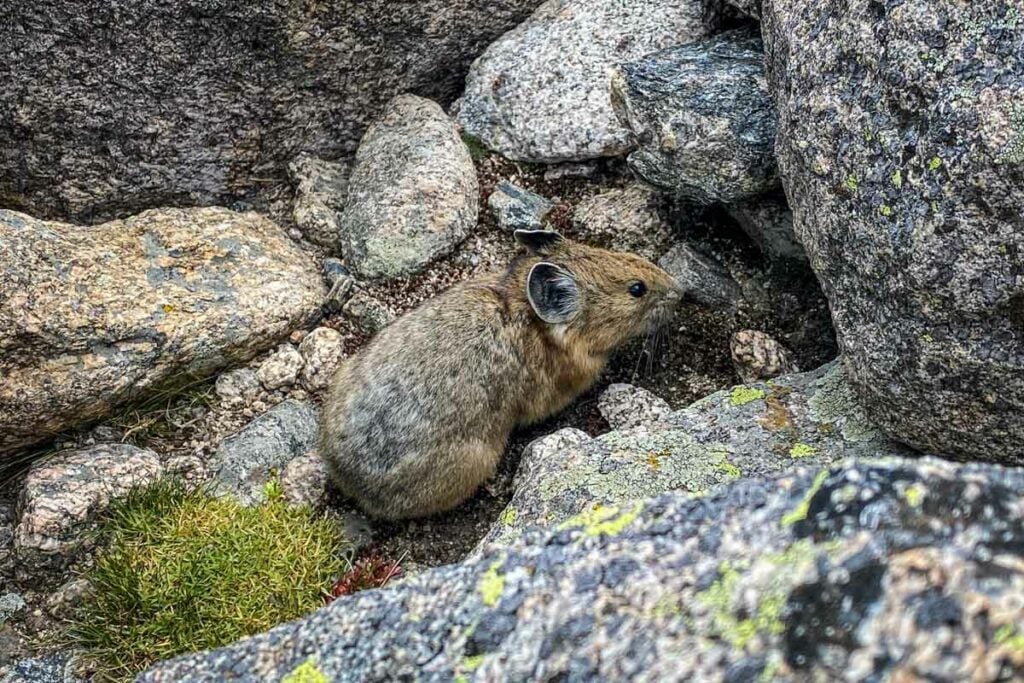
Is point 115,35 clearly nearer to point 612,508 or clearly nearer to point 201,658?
point 201,658

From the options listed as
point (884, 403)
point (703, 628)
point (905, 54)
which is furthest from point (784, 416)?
point (703, 628)

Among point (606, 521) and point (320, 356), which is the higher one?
point (606, 521)

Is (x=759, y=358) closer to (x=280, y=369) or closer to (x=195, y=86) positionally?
(x=280, y=369)

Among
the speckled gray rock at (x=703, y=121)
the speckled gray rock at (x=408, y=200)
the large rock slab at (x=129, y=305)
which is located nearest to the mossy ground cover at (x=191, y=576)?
the large rock slab at (x=129, y=305)

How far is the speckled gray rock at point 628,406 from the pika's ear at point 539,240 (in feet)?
3.99

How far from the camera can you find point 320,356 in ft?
28.5

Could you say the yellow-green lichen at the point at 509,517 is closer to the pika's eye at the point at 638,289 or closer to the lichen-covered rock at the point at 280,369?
the pika's eye at the point at 638,289

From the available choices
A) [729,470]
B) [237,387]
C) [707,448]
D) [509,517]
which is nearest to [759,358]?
[707,448]

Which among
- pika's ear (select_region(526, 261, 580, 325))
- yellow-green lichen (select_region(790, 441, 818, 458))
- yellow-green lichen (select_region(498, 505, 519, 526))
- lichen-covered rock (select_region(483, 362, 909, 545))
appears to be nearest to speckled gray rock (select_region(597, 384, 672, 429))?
lichen-covered rock (select_region(483, 362, 909, 545))

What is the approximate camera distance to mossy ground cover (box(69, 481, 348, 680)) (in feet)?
22.1

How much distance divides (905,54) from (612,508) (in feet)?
A: 10.5

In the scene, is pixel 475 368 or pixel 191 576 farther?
pixel 475 368

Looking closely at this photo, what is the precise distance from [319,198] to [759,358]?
13.3ft

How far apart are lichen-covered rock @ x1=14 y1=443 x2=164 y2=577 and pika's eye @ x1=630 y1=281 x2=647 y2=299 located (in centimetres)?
379
